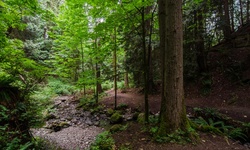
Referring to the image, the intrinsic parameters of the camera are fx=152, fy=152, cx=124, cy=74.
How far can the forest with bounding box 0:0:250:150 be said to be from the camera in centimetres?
408

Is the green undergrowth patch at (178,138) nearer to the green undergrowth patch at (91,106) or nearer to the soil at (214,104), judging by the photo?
the soil at (214,104)

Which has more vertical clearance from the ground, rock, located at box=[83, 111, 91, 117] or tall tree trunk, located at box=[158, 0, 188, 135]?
tall tree trunk, located at box=[158, 0, 188, 135]

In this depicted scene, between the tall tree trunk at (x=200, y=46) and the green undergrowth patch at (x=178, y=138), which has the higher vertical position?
the tall tree trunk at (x=200, y=46)

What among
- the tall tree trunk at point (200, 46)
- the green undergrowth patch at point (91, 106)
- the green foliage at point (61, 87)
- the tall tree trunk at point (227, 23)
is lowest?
the green undergrowth patch at point (91, 106)

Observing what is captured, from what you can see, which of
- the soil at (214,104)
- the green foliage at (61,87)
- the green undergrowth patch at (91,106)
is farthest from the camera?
the green foliage at (61,87)

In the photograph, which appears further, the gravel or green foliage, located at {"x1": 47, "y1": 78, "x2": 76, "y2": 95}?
green foliage, located at {"x1": 47, "y1": 78, "x2": 76, "y2": 95}

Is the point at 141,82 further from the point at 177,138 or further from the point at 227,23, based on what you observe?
the point at 177,138

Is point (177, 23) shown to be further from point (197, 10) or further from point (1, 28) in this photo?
point (197, 10)

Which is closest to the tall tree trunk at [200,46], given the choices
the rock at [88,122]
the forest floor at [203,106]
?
the forest floor at [203,106]

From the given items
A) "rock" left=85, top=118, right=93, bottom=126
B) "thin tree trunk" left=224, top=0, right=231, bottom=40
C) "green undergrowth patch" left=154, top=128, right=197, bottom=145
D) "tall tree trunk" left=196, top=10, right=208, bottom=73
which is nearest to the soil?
"green undergrowth patch" left=154, top=128, right=197, bottom=145

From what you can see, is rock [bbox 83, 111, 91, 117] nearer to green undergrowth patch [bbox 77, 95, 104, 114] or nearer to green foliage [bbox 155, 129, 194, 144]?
green undergrowth patch [bbox 77, 95, 104, 114]

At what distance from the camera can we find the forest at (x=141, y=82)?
161 inches

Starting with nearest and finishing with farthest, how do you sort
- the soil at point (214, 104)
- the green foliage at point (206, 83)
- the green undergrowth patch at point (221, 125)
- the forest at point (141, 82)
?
1. the soil at point (214, 104)
2. the forest at point (141, 82)
3. the green undergrowth patch at point (221, 125)
4. the green foliage at point (206, 83)

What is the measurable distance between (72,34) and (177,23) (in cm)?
881
